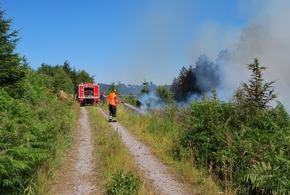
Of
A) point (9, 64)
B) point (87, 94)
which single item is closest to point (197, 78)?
point (87, 94)

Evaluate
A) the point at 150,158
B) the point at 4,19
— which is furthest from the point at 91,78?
the point at 150,158

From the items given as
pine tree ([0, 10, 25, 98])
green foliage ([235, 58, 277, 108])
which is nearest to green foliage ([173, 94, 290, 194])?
green foliage ([235, 58, 277, 108])

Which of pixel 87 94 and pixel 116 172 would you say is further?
pixel 87 94

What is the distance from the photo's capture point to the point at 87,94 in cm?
3841

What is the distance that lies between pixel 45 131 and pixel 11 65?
23.0 ft

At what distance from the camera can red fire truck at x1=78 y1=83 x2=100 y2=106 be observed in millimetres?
37897

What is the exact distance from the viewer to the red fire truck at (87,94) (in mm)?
37897

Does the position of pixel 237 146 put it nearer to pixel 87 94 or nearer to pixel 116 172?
pixel 116 172

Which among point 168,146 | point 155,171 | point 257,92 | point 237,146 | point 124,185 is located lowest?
point 155,171

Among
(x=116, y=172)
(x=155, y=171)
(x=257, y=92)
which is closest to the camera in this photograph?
(x=116, y=172)

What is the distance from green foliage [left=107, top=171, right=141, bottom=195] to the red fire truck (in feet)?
108

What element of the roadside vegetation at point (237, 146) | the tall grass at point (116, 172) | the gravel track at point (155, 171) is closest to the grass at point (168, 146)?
the roadside vegetation at point (237, 146)

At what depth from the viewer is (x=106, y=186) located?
19.1 ft

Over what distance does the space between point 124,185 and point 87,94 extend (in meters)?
33.7
